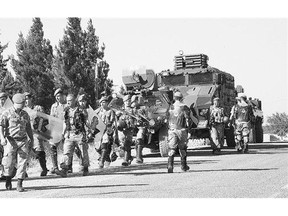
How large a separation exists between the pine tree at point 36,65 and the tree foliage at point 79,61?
0.92m

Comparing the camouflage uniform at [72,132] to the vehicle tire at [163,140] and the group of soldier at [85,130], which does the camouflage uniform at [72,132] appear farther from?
the vehicle tire at [163,140]

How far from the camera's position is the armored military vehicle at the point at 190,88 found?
749 inches

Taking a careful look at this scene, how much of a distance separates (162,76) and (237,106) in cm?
316

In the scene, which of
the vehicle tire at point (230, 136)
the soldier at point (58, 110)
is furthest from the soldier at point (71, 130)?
the vehicle tire at point (230, 136)

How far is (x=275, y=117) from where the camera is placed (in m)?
51.1

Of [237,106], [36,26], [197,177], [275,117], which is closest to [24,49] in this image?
[36,26]

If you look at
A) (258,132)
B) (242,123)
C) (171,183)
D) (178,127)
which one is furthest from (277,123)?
(171,183)

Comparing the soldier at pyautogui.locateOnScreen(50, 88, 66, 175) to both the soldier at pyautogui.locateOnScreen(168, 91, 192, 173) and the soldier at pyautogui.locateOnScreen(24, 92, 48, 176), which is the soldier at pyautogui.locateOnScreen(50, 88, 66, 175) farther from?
the soldier at pyautogui.locateOnScreen(168, 91, 192, 173)

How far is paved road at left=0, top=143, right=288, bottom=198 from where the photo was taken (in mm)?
9844

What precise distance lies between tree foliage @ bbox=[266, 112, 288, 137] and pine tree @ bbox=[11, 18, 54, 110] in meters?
23.2

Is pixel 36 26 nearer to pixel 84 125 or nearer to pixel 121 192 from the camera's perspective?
pixel 84 125

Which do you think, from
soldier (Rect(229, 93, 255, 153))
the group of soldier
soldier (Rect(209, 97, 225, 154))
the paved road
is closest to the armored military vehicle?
soldier (Rect(209, 97, 225, 154))

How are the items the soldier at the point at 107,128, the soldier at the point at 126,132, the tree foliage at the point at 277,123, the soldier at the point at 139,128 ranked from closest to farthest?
the soldier at the point at 107,128 → the soldier at the point at 126,132 → the soldier at the point at 139,128 → the tree foliage at the point at 277,123

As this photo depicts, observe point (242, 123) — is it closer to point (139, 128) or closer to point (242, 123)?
point (242, 123)
